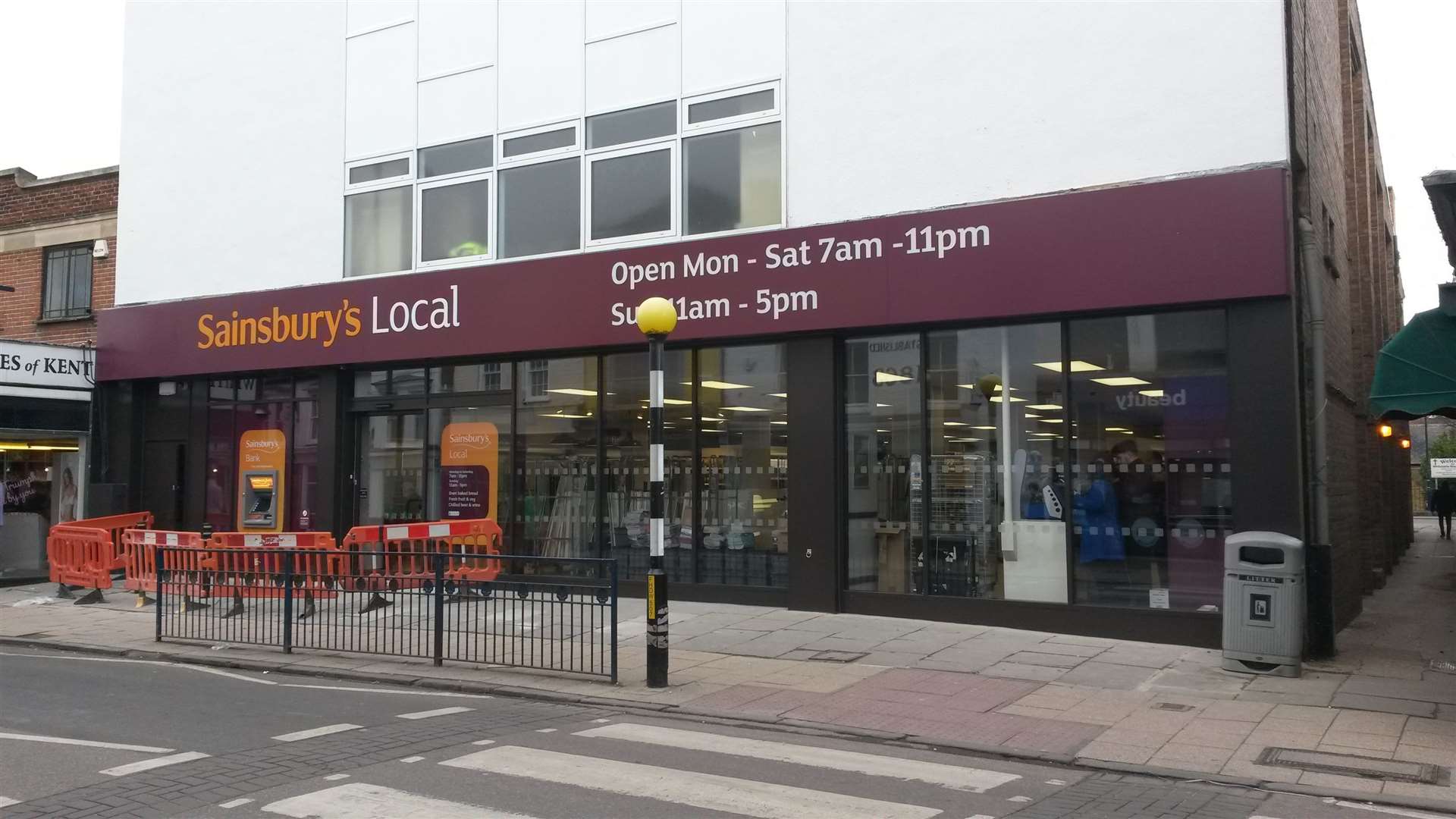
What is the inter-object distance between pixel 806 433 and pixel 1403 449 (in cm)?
1953

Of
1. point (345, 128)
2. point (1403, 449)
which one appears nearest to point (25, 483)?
point (345, 128)

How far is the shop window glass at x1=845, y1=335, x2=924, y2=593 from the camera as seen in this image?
547 inches

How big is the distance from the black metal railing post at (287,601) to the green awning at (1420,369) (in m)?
10.6

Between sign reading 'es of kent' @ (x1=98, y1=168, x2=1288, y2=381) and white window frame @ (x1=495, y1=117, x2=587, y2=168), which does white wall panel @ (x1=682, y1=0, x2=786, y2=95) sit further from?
sign reading 'es of kent' @ (x1=98, y1=168, x2=1288, y2=381)

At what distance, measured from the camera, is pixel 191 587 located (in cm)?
1318

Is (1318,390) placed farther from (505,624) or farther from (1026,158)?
(505,624)

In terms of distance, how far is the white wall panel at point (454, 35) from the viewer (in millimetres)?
17328

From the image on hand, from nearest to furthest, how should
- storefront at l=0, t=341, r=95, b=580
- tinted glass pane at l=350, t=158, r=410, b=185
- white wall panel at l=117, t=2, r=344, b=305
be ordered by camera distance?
tinted glass pane at l=350, t=158, r=410, b=185 → white wall panel at l=117, t=2, r=344, b=305 → storefront at l=0, t=341, r=95, b=580

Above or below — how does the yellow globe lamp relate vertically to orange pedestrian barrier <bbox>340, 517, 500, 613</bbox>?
above

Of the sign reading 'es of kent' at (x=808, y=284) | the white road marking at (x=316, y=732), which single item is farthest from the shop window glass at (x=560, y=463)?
the white road marking at (x=316, y=732)

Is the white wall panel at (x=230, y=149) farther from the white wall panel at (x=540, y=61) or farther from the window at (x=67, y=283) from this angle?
the white wall panel at (x=540, y=61)

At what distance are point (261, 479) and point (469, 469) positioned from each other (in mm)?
4566

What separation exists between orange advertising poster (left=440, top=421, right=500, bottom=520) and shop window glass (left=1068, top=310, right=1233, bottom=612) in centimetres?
860

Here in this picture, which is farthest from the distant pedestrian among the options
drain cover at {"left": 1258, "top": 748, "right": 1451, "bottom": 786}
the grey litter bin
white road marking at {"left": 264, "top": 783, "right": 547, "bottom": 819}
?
white road marking at {"left": 264, "top": 783, "right": 547, "bottom": 819}
